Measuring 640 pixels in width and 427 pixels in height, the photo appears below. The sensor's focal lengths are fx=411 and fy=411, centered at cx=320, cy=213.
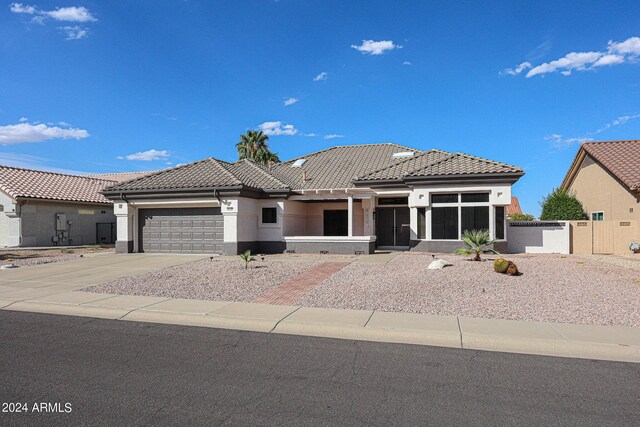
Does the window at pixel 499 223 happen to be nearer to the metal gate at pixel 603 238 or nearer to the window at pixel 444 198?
the window at pixel 444 198

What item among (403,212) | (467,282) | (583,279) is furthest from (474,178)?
(467,282)

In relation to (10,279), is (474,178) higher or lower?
higher

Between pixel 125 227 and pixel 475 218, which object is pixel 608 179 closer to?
pixel 475 218

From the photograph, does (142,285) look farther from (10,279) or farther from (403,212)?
(403,212)

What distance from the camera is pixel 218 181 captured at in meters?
20.4

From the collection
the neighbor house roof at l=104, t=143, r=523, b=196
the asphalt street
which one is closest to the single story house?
the neighbor house roof at l=104, t=143, r=523, b=196

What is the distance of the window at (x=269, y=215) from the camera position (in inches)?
853

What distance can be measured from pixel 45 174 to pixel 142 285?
2646cm

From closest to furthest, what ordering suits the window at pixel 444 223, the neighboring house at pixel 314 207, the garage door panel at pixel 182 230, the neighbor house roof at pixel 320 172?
the neighboring house at pixel 314 207
the window at pixel 444 223
the neighbor house roof at pixel 320 172
the garage door panel at pixel 182 230

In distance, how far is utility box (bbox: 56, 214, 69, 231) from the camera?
27.6m

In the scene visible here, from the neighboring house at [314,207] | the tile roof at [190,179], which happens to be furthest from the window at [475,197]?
the tile roof at [190,179]

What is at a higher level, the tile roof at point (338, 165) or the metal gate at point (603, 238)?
the tile roof at point (338, 165)

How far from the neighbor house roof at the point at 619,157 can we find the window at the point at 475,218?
772 centimetres

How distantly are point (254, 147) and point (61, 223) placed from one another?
822 inches
